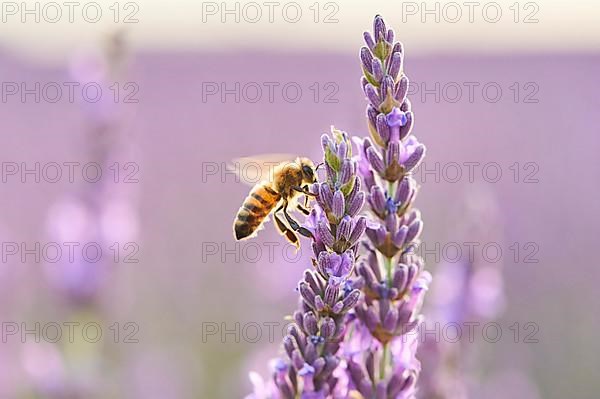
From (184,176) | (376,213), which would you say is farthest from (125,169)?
(184,176)

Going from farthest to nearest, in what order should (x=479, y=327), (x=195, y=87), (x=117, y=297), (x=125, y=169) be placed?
(x=195, y=87) → (x=117, y=297) → (x=125, y=169) → (x=479, y=327)

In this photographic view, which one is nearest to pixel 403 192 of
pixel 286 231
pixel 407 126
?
pixel 407 126

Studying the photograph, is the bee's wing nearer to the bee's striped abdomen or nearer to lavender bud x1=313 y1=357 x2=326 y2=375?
the bee's striped abdomen

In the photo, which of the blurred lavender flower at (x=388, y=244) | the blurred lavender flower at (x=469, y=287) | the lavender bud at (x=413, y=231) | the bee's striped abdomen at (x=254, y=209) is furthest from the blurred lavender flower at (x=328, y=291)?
the blurred lavender flower at (x=469, y=287)

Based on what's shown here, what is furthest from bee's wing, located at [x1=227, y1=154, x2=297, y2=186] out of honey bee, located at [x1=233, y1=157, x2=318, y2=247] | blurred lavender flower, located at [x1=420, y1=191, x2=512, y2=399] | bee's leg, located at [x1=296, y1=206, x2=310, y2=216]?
blurred lavender flower, located at [x1=420, y1=191, x2=512, y2=399]

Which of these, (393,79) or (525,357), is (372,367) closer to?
(393,79)

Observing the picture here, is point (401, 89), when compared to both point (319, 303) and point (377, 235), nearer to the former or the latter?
point (377, 235)

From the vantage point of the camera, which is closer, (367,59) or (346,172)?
(346,172)
